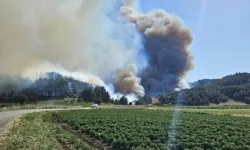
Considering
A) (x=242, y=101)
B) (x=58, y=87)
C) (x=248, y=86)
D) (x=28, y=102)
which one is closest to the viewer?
(x=28, y=102)

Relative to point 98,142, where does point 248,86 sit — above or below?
above

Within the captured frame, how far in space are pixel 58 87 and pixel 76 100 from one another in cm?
2613

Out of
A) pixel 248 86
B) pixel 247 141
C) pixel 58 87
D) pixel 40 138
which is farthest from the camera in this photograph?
pixel 248 86

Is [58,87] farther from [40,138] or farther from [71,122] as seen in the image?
[40,138]

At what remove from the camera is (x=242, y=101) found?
585 feet

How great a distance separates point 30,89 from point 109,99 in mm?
37127

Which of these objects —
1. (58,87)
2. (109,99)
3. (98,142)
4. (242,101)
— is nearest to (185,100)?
(109,99)

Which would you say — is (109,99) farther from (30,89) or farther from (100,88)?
(30,89)

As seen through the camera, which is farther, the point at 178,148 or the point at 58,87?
the point at 58,87

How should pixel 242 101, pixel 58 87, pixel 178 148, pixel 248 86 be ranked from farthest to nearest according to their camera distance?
pixel 248 86, pixel 242 101, pixel 58 87, pixel 178 148

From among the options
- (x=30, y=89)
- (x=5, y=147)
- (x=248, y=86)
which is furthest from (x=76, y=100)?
(x=5, y=147)

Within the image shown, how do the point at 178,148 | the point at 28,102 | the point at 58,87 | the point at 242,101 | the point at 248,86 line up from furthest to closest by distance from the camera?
the point at 248,86, the point at 242,101, the point at 58,87, the point at 28,102, the point at 178,148

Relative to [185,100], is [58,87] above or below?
above

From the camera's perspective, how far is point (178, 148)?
22578 millimetres
